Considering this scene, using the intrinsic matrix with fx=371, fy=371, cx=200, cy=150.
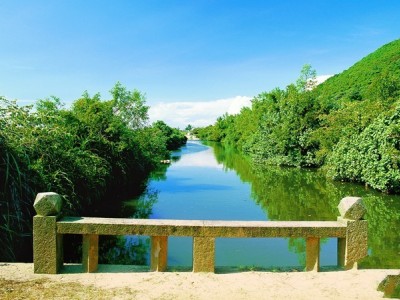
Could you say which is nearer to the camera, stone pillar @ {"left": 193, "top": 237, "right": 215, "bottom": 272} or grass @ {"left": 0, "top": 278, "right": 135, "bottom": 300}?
grass @ {"left": 0, "top": 278, "right": 135, "bottom": 300}

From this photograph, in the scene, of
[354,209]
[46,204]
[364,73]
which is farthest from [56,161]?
[364,73]

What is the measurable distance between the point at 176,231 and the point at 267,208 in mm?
11416

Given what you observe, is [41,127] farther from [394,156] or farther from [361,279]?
[394,156]

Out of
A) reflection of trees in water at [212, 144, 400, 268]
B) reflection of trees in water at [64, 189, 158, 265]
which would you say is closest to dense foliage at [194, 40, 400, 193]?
reflection of trees in water at [212, 144, 400, 268]

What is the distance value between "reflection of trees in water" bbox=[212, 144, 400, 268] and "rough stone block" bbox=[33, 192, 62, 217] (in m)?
7.02

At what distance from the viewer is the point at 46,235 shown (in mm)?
4543

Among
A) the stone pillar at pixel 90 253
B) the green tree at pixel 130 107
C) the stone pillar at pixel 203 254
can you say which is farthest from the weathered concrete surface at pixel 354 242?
the green tree at pixel 130 107

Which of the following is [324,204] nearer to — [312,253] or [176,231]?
[312,253]

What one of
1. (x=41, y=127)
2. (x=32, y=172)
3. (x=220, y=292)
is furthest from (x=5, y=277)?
(x=41, y=127)

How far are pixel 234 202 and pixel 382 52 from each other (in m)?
60.6

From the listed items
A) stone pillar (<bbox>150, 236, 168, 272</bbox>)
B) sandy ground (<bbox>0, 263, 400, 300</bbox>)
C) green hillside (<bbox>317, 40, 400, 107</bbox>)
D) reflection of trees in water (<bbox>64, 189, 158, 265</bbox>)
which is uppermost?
green hillside (<bbox>317, 40, 400, 107</bbox>)

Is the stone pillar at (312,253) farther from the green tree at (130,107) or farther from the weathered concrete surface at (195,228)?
the green tree at (130,107)

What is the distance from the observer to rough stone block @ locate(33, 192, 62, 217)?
449 centimetres

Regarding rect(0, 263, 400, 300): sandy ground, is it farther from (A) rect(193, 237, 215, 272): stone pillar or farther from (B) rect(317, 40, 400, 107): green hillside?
(B) rect(317, 40, 400, 107): green hillside
